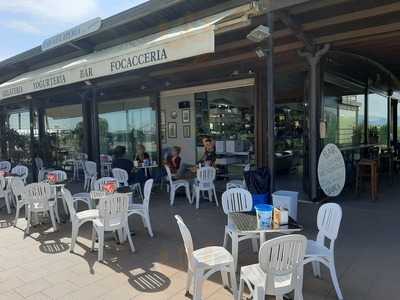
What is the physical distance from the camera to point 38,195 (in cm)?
473

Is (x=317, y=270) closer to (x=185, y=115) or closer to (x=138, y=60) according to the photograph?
(x=138, y=60)

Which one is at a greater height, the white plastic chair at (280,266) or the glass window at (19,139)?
the glass window at (19,139)

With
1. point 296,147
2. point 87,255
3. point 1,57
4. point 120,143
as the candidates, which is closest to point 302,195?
point 296,147

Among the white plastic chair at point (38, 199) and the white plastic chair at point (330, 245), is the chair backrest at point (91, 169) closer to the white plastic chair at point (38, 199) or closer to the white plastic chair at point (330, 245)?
the white plastic chair at point (38, 199)

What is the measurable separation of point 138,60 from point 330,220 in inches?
112

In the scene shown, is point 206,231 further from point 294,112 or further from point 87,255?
point 294,112

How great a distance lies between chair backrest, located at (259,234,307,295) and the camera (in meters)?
2.06

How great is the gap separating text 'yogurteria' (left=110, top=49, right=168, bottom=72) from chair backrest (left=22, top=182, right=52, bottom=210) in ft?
6.54

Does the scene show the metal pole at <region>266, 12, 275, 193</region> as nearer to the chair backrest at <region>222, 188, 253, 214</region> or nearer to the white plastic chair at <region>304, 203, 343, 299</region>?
the chair backrest at <region>222, 188, 253, 214</region>

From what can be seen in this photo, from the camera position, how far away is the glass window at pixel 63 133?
1090 centimetres

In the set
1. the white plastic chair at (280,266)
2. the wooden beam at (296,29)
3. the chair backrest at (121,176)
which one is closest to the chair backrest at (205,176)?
the chair backrest at (121,176)

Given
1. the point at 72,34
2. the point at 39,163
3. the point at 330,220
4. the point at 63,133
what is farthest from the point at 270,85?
the point at 63,133

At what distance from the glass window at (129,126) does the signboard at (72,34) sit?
262 cm

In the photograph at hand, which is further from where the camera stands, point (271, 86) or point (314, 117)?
point (314, 117)
